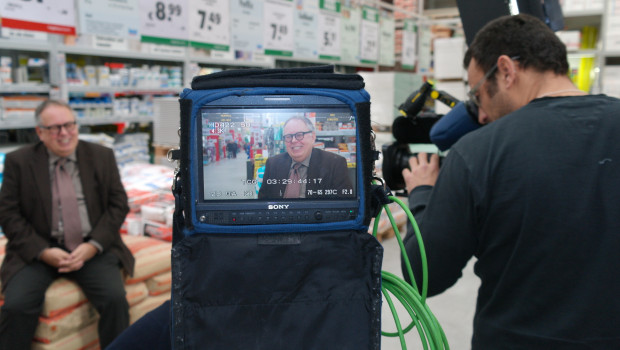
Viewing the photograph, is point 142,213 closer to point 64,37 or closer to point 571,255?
point 64,37

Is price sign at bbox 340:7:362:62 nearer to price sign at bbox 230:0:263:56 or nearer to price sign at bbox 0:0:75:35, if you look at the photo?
price sign at bbox 230:0:263:56

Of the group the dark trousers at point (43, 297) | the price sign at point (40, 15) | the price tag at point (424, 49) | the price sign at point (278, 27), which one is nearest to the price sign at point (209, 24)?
the price sign at point (278, 27)

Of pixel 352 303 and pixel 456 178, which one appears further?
pixel 456 178

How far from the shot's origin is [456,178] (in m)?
1.31

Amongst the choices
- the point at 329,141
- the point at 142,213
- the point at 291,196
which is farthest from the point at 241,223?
the point at 142,213

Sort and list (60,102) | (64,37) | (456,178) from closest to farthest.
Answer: (456,178)
(60,102)
(64,37)

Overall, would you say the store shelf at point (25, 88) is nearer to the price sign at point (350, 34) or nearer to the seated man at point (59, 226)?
the seated man at point (59, 226)

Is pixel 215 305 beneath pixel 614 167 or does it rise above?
beneath

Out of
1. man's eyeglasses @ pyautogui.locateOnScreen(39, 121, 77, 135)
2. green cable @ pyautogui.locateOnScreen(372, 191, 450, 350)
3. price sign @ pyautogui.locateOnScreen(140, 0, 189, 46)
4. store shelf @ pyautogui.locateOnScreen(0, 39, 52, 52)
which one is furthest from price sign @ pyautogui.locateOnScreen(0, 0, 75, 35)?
green cable @ pyautogui.locateOnScreen(372, 191, 450, 350)

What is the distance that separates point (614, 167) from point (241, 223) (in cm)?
96

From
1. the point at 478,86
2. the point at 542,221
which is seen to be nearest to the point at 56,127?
the point at 478,86

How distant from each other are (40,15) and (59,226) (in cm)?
174

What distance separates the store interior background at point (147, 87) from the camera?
3.51 metres

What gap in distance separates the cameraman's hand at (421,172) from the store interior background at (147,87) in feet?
5.22
